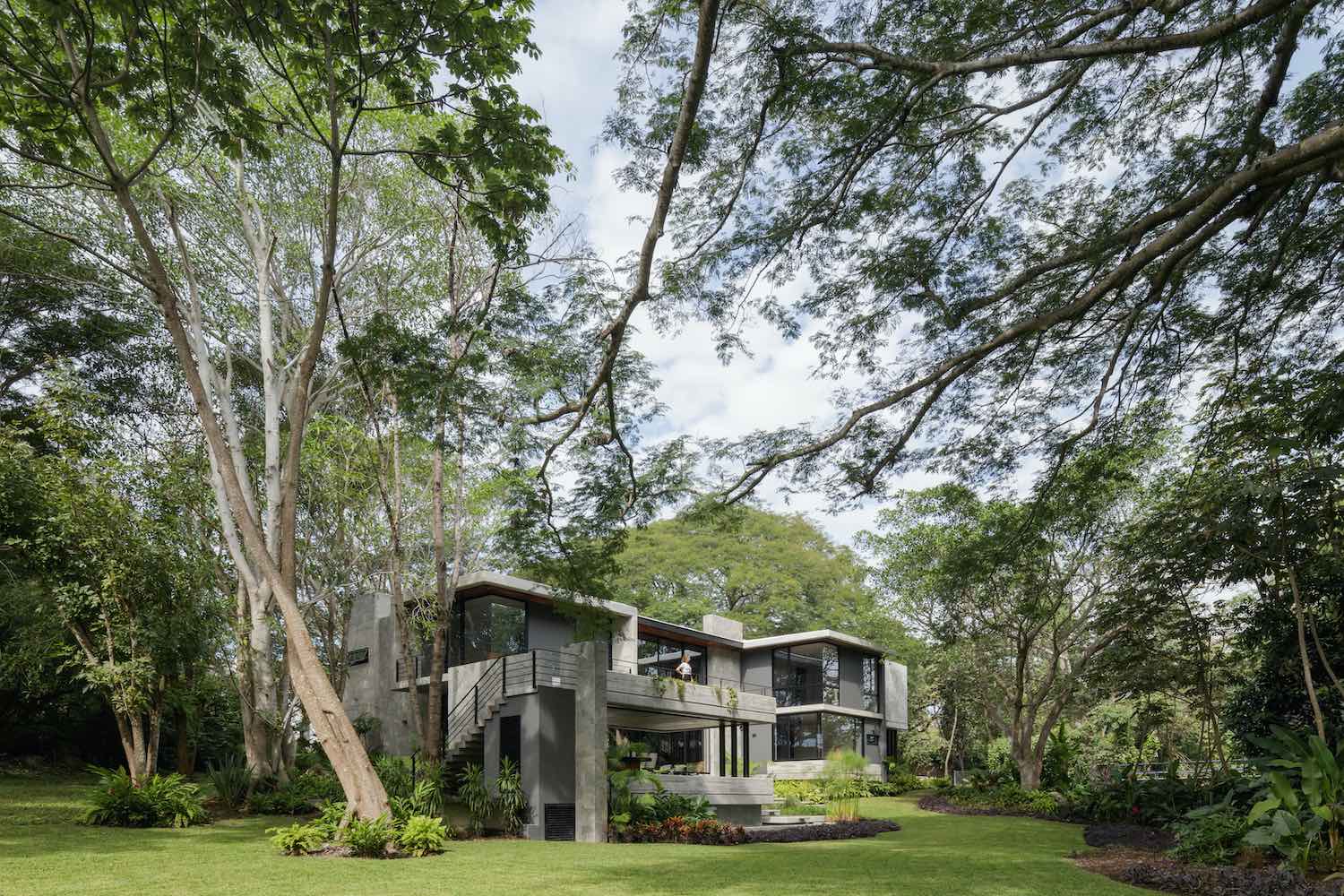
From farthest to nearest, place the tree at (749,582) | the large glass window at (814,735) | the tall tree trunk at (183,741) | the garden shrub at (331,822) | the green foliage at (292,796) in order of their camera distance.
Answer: the tree at (749,582) → the large glass window at (814,735) → the tall tree trunk at (183,741) → the green foliage at (292,796) → the garden shrub at (331,822)

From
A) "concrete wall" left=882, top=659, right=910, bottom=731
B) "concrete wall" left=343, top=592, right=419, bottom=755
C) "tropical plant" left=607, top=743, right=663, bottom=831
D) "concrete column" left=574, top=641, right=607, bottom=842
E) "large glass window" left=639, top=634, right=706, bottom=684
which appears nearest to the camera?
"concrete column" left=574, top=641, right=607, bottom=842

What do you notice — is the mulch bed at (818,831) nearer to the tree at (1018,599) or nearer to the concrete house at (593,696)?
the concrete house at (593,696)

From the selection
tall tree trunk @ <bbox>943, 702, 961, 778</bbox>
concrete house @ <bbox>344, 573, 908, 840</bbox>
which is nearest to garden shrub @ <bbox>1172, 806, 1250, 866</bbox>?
concrete house @ <bbox>344, 573, 908, 840</bbox>

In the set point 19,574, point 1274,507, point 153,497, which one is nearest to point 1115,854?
point 1274,507

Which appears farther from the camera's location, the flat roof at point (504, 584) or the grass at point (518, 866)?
the flat roof at point (504, 584)

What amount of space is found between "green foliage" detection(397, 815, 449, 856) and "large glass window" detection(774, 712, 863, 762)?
71.5 ft

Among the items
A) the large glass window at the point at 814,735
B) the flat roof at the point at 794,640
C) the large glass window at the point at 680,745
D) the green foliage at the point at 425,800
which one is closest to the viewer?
the green foliage at the point at 425,800

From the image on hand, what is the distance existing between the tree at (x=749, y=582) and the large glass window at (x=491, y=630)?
15230mm

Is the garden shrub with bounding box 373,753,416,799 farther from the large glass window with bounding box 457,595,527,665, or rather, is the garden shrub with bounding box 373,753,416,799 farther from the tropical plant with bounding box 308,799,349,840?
the tropical plant with bounding box 308,799,349,840

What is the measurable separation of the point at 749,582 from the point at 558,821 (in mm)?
21589

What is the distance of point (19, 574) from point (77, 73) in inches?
506

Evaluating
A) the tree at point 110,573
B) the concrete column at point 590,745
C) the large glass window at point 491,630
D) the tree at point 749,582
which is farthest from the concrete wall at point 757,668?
the tree at point 110,573

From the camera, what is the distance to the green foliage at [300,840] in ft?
35.8

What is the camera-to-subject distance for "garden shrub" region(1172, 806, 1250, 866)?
9422mm
